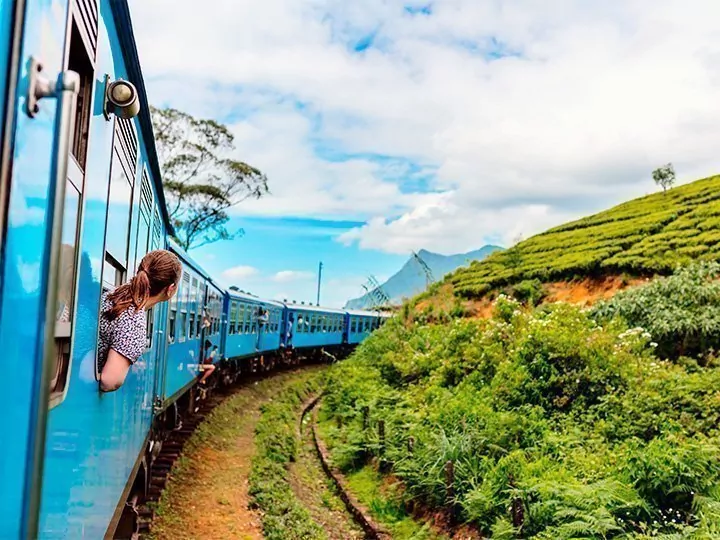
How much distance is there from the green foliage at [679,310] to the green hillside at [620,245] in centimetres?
242

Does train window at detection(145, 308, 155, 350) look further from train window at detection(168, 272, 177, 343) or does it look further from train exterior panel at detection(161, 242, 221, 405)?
train window at detection(168, 272, 177, 343)

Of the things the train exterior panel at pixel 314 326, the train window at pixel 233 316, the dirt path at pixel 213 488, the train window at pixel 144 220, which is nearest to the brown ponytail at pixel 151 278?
the train window at pixel 144 220

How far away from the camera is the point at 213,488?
9695mm

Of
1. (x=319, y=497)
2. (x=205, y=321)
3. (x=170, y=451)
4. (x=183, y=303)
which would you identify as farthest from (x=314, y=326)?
(x=183, y=303)

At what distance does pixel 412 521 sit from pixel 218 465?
3577 mm

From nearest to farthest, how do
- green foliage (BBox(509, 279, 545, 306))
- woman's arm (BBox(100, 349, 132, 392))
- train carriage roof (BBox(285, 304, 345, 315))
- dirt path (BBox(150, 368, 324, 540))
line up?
woman's arm (BBox(100, 349, 132, 392))
dirt path (BBox(150, 368, 324, 540))
green foliage (BBox(509, 279, 545, 306))
train carriage roof (BBox(285, 304, 345, 315))

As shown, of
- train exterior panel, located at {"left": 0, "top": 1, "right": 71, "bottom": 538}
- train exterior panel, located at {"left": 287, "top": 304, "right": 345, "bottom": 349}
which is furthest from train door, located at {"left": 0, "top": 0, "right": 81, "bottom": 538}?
train exterior panel, located at {"left": 287, "top": 304, "right": 345, "bottom": 349}

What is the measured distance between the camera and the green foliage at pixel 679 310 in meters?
11.3

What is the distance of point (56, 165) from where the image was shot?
54.2 inches

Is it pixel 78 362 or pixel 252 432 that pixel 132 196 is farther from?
pixel 252 432

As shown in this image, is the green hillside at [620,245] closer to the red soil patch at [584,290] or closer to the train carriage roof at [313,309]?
the red soil patch at [584,290]

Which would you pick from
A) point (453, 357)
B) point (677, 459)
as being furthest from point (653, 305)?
point (677, 459)

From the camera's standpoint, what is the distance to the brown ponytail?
2.75m

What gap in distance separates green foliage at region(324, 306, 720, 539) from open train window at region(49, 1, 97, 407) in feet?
17.8
